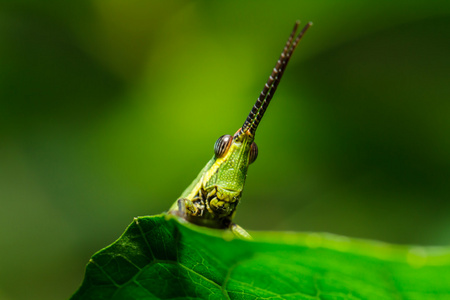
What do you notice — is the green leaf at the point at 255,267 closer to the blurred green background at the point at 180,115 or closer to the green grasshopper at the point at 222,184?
the green grasshopper at the point at 222,184

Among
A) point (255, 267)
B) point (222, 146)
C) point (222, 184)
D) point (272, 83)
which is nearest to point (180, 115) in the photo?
point (222, 146)

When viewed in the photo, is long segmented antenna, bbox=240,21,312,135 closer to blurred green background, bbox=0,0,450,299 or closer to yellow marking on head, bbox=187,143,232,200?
yellow marking on head, bbox=187,143,232,200

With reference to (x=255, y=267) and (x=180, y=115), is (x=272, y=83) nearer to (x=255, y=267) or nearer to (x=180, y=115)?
(x=255, y=267)

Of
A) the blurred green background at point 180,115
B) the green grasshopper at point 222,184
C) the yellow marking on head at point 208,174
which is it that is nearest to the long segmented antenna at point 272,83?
the green grasshopper at point 222,184

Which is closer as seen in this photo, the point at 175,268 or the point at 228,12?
the point at 175,268

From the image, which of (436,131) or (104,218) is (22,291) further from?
(436,131)

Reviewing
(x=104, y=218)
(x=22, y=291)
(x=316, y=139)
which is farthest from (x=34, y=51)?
(x=316, y=139)
